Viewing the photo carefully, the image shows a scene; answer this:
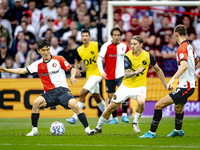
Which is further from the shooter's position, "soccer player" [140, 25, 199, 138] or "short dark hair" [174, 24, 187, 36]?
"short dark hair" [174, 24, 187, 36]

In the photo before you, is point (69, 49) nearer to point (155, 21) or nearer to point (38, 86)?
point (38, 86)

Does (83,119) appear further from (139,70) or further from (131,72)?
(139,70)

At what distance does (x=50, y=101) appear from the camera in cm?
751

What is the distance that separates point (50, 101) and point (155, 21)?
307 inches

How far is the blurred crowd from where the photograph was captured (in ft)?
44.6

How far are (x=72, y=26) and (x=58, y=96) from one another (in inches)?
282

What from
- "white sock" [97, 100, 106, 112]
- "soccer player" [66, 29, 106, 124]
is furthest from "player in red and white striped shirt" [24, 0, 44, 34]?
"white sock" [97, 100, 106, 112]

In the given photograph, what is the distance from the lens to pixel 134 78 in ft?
25.0

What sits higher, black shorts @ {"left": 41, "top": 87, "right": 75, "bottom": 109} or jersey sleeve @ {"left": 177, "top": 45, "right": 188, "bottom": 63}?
jersey sleeve @ {"left": 177, "top": 45, "right": 188, "bottom": 63}

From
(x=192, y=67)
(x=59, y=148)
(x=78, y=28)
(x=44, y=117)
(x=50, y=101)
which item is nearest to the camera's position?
(x=59, y=148)

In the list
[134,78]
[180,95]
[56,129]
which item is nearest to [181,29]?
[180,95]

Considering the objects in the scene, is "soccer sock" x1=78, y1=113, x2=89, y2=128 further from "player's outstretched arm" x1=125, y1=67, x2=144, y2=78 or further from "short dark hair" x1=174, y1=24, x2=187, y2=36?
"short dark hair" x1=174, y1=24, x2=187, y2=36

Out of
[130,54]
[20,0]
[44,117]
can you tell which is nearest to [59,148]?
[130,54]

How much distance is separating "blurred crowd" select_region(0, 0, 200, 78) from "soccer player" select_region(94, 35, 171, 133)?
5.74 m
